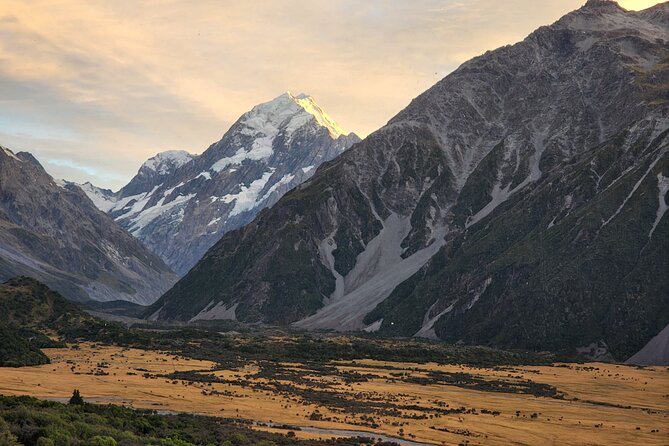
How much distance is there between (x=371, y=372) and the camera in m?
172

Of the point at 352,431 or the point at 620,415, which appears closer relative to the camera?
the point at 352,431

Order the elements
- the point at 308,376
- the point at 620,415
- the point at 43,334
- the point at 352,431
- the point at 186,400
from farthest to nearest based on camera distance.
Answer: the point at 43,334 → the point at 308,376 → the point at 620,415 → the point at 186,400 → the point at 352,431

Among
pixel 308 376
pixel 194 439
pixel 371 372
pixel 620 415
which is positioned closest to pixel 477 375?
pixel 371 372

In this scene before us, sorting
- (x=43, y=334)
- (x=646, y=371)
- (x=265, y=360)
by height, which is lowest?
(x=646, y=371)

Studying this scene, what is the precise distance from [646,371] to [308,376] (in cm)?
8314

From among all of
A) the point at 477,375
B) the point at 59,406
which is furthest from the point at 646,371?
the point at 59,406

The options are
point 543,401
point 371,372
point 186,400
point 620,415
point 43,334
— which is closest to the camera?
point 186,400

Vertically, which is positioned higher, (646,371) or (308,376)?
(308,376)

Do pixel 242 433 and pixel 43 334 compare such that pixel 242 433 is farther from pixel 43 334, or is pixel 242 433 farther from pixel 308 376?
pixel 43 334

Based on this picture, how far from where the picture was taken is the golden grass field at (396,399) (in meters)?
97.0

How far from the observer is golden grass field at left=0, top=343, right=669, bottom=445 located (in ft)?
318

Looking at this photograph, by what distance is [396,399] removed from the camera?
409 feet

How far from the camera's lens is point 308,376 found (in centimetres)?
15838

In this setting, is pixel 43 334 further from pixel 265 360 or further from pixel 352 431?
pixel 352 431
